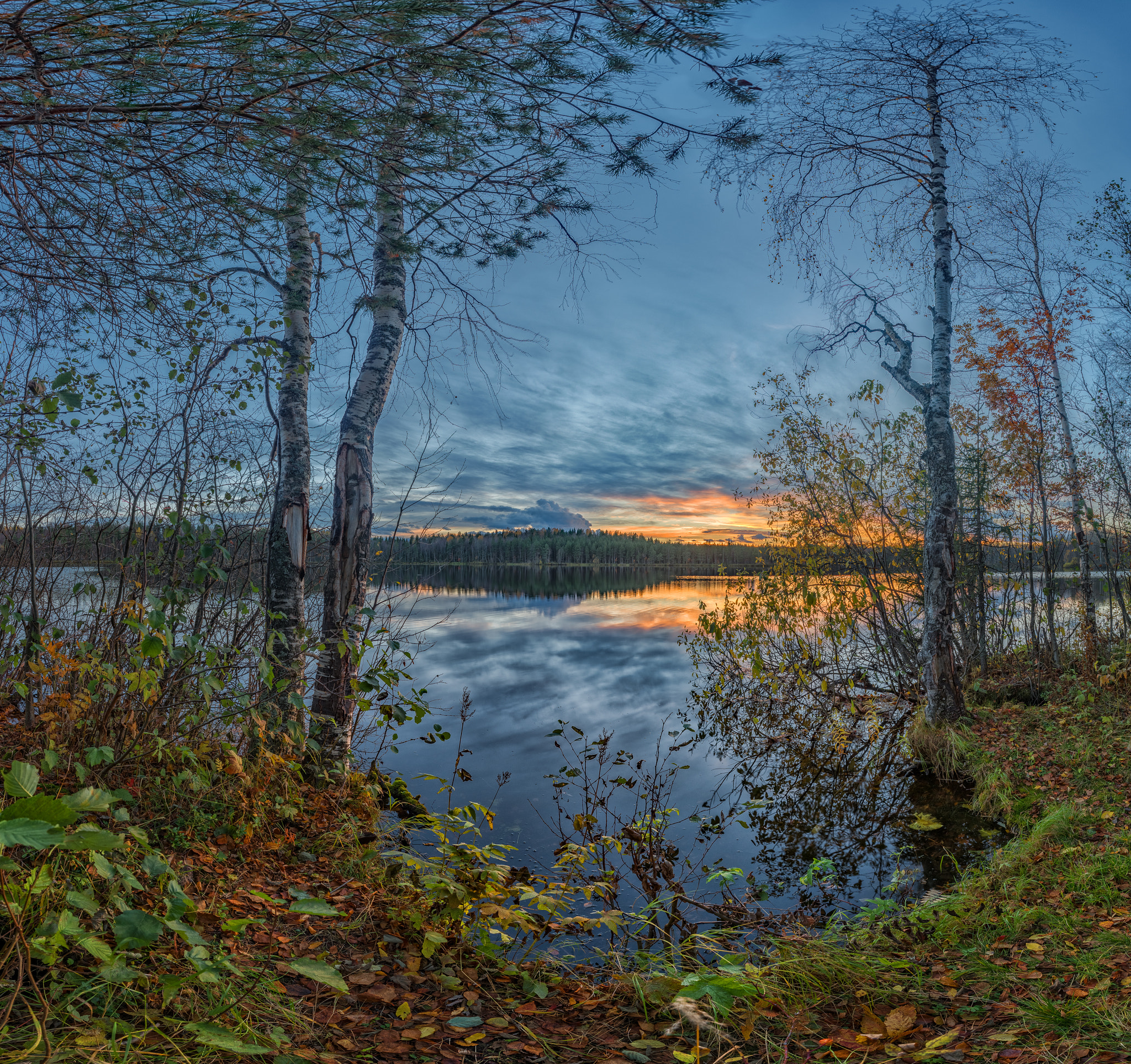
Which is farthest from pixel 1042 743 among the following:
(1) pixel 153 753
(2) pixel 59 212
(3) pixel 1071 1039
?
(2) pixel 59 212

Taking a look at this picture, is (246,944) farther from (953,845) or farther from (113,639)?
(953,845)

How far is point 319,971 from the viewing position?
85.1 inches

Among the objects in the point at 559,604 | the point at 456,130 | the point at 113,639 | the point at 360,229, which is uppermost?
the point at 456,130

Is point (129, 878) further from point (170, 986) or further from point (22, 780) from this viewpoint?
point (22, 780)

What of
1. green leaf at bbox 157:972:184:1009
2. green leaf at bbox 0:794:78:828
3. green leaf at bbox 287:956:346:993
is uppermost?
green leaf at bbox 0:794:78:828

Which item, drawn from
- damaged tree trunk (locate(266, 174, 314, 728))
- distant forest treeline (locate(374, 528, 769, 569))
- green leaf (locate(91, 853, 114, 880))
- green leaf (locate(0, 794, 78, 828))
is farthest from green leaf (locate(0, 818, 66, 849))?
distant forest treeline (locate(374, 528, 769, 569))

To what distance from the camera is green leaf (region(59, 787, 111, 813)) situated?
1.83 m

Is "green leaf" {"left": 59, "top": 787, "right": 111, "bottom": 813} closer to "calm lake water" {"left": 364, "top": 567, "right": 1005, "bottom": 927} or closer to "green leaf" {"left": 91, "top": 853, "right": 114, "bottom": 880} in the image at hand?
"green leaf" {"left": 91, "top": 853, "right": 114, "bottom": 880}

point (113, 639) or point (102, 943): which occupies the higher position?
point (113, 639)

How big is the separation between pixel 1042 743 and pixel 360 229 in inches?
343

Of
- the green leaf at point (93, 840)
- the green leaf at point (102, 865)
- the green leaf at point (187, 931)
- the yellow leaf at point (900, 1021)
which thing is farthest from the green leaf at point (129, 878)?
the yellow leaf at point (900, 1021)

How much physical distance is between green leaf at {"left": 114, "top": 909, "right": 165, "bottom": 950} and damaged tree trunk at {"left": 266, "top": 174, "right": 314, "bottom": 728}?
3361mm

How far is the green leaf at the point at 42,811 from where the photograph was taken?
1.65 metres

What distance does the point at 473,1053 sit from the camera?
242cm
